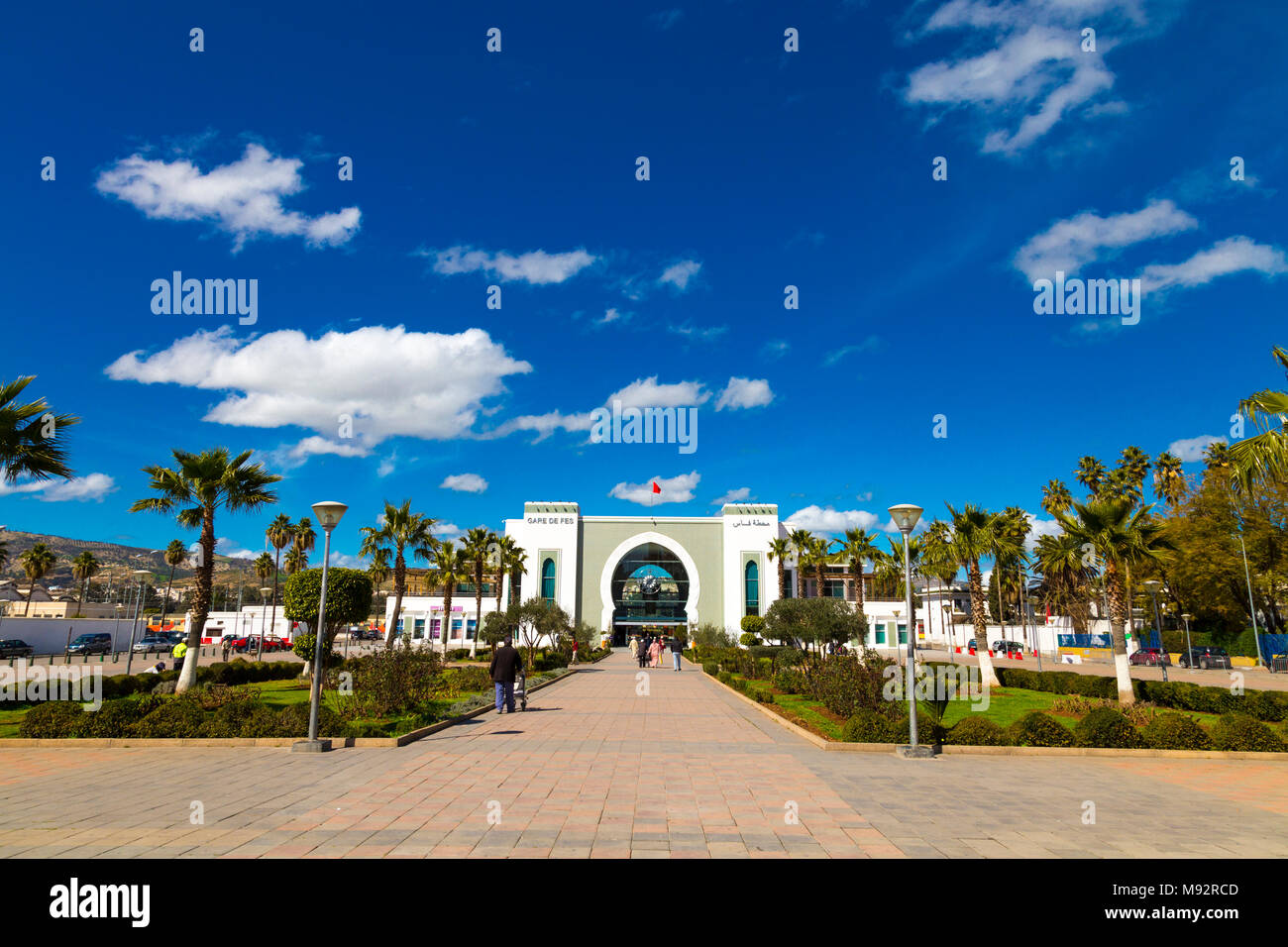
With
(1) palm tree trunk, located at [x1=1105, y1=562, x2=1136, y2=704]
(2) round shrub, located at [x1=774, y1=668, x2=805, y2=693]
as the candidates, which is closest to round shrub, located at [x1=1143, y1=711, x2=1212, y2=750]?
(1) palm tree trunk, located at [x1=1105, y1=562, x2=1136, y2=704]

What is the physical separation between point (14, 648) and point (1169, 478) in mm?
70917

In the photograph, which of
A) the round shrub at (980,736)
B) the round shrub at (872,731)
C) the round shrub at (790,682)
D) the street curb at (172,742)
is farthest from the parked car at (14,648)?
the round shrub at (980,736)

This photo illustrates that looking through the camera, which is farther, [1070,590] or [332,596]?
[1070,590]

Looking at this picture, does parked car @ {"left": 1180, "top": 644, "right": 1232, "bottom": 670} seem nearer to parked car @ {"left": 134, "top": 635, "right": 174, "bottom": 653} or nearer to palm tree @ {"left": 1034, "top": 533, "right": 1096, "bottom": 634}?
palm tree @ {"left": 1034, "top": 533, "right": 1096, "bottom": 634}

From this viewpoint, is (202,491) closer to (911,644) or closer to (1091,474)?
(911,644)

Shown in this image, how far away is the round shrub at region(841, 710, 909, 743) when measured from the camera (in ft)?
39.5

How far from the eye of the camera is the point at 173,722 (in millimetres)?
12164

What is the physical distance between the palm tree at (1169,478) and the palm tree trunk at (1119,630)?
1513 inches

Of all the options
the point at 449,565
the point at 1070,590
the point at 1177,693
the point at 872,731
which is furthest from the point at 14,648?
the point at 1070,590

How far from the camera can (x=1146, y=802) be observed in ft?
27.7

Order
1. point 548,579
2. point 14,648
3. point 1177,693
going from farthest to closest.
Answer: point 548,579
point 14,648
point 1177,693

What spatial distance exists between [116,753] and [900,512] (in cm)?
1294

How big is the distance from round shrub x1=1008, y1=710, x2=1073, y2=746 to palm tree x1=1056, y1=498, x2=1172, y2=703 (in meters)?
7.88
